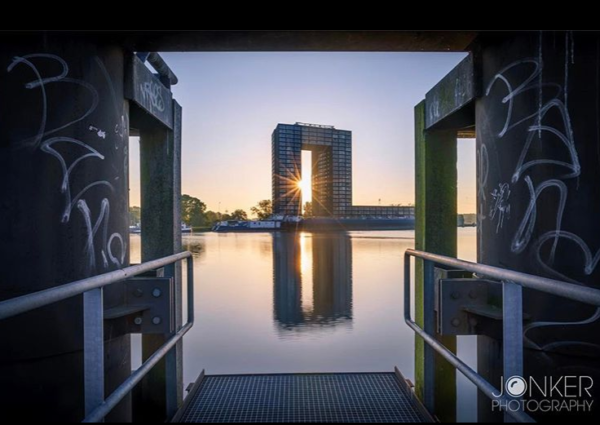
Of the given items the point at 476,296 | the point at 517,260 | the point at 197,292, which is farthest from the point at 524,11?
the point at 197,292

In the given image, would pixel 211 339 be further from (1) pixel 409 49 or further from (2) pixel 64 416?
(1) pixel 409 49

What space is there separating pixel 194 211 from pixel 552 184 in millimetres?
112717

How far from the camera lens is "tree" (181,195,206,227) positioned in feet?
356

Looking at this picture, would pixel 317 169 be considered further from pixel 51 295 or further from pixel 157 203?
pixel 51 295

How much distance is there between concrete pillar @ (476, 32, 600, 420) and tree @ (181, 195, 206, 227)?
355 feet

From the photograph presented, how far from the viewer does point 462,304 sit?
9.59 ft

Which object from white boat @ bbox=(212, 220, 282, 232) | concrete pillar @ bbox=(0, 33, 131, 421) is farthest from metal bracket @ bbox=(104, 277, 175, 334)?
white boat @ bbox=(212, 220, 282, 232)

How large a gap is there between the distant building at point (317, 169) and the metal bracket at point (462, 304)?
313 ft

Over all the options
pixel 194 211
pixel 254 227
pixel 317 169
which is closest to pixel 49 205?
pixel 254 227

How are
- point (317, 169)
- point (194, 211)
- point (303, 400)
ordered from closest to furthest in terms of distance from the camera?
1. point (303, 400)
2. point (317, 169)
3. point (194, 211)

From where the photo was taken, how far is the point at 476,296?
2953 mm

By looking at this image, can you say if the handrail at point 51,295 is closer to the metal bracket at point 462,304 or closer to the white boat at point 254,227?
the metal bracket at point 462,304

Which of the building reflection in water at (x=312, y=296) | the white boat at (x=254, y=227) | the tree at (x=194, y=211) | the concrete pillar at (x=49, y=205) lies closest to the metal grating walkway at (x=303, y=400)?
the concrete pillar at (x=49, y=205)

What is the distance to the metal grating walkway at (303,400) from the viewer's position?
9.87 feet
